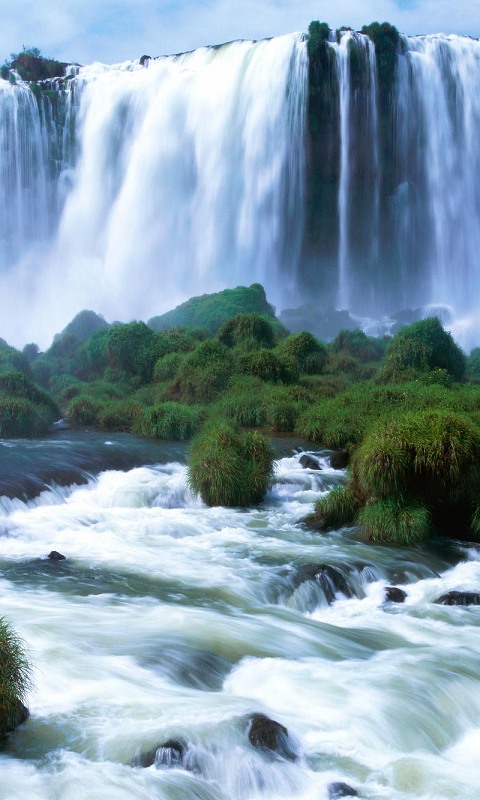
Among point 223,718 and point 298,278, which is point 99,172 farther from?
point 223,718

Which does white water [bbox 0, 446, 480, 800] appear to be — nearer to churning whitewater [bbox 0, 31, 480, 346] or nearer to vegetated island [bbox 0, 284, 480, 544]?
vegetated island [bbox 0, 284, 480, 544]

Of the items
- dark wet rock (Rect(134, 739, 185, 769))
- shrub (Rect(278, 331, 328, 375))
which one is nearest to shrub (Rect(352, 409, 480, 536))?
dark wet rock (Rect(134, 739, 185, 769))

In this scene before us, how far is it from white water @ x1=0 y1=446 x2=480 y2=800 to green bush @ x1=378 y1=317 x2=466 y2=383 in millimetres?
11849

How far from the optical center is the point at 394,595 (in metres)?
9.05

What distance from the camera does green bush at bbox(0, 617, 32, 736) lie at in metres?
5.39

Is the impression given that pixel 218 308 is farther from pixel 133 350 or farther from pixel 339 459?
pixel 339 459

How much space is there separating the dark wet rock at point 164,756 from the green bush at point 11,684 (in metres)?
0.90

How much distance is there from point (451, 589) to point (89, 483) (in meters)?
6.76

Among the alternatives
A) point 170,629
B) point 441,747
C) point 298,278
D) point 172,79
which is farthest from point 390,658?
point 172,79

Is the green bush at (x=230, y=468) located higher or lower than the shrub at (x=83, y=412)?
lower

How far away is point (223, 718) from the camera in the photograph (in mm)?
5625

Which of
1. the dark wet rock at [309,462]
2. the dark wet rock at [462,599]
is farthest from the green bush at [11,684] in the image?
the dark wet rock at [309,462]

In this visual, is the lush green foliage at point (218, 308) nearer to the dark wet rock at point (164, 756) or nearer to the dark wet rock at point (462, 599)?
the dark wet rock at point (462, 599)

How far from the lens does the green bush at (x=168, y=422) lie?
1844 centimetres
